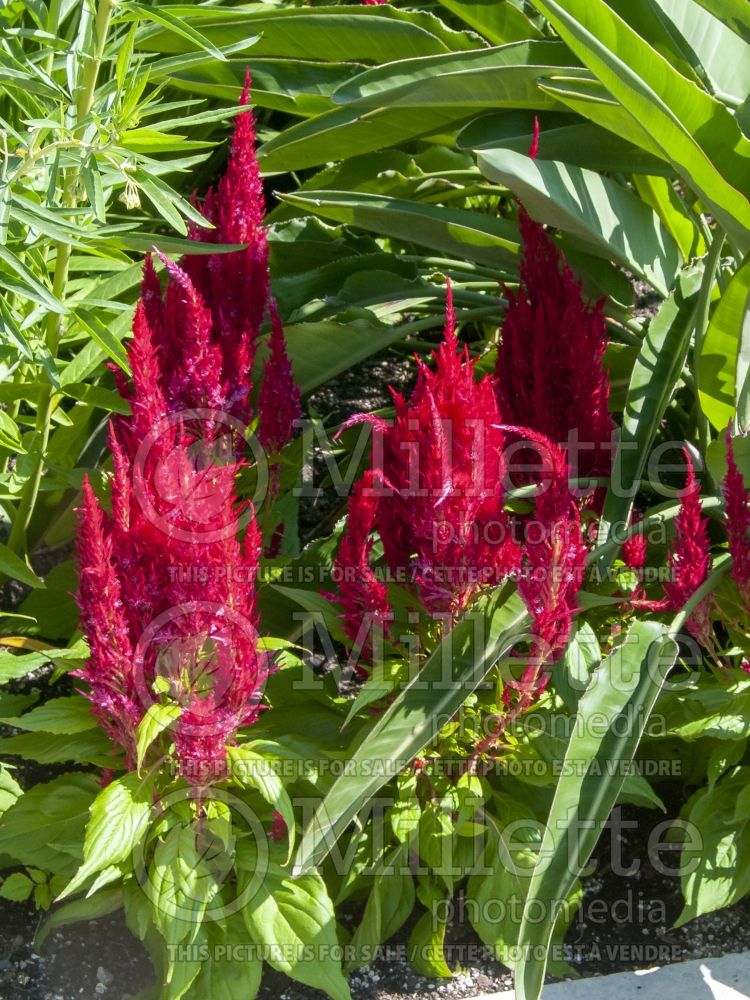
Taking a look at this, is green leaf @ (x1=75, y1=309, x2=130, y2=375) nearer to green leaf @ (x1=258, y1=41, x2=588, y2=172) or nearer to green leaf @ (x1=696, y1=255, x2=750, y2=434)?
green leaf @ (x1=258, y1=41, x2=588, y2=172)

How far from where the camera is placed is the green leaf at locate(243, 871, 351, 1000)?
151 centimetres

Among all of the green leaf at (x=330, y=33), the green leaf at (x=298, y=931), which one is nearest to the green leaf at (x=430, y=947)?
the green leaf at (x=298, y=931)

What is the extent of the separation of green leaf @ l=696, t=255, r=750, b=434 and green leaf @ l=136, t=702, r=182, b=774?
36.4 inches

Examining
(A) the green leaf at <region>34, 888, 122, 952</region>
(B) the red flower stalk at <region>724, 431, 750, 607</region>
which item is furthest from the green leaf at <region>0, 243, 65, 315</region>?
(B) the red flower stalk at <region>724, 431, 750, 607</region>

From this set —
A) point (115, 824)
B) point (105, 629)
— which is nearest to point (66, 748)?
point (115, 824)

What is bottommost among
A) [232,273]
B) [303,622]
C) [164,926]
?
[164,926]

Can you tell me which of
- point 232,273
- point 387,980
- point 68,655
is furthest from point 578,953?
point 232,273

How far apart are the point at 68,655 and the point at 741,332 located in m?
1.09

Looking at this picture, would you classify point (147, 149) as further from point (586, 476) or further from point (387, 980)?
point (387, 980)

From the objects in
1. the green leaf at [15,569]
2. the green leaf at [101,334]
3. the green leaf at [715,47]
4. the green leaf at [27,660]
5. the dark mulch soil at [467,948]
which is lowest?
the dark mulch soil at [467,948]

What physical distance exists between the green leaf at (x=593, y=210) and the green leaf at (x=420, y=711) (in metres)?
0.67

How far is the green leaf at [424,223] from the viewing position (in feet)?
7.36

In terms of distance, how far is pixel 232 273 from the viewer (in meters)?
1.79

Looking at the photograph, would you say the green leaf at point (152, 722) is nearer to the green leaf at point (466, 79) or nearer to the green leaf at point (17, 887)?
the green leaf at point (17, 887)
